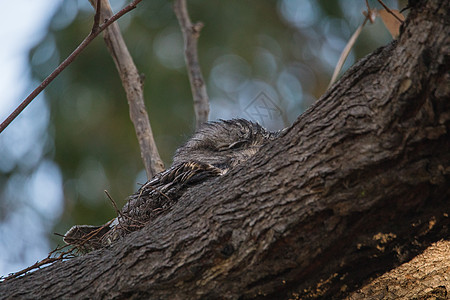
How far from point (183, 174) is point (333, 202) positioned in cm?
94

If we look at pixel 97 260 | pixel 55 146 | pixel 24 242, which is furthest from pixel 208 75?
pixel 97 260

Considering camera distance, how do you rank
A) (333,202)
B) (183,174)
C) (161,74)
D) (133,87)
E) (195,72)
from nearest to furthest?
1. (333,202)
2. (183,174)
3. (133,87)
4. (195,72)
5. (161,74)

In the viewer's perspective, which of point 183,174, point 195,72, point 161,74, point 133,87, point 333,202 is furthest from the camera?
point 161,74

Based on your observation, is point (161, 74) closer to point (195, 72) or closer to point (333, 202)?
point (195, 72)

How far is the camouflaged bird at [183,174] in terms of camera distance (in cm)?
239

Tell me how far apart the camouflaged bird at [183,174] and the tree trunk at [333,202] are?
49 centimetres

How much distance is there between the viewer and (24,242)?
562 centimetres

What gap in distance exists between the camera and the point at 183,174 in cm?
239

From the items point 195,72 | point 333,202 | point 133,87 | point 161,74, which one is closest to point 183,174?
point 333,202

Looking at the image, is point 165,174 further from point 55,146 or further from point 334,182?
point 55,146

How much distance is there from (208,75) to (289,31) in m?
1.50

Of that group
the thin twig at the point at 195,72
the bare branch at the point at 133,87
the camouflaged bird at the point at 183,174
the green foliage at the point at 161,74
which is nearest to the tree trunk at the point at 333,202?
the camouflaged bird at the point at 183,174

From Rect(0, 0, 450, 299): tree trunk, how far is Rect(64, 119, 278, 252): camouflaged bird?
49 centimetres

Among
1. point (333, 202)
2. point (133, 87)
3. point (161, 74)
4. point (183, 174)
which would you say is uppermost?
point (161, 74)
